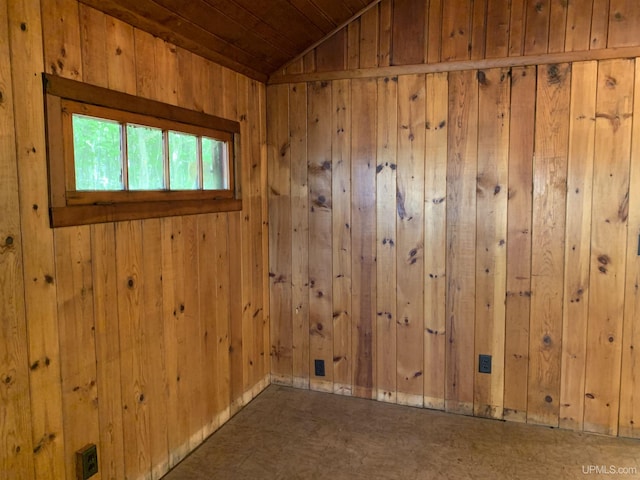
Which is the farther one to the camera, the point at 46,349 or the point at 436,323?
the point at 436,323

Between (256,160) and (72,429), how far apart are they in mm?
1964

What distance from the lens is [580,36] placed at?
261 centimetres

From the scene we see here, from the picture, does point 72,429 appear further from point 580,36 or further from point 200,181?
point 580,36

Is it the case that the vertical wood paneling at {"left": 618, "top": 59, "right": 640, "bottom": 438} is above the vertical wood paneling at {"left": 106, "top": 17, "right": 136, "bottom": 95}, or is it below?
below

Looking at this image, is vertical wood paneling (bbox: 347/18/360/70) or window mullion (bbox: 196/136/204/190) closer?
window mullion (bbox: 196/136/204/190)

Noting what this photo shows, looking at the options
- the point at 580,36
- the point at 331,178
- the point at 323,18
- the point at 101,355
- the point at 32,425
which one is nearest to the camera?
the point at 32,425

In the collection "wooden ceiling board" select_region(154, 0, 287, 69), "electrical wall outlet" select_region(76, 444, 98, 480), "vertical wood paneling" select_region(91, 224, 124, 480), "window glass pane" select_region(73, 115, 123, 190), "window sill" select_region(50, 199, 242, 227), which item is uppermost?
"wooden ceiling board" select_region(154, 0, 287, 69)

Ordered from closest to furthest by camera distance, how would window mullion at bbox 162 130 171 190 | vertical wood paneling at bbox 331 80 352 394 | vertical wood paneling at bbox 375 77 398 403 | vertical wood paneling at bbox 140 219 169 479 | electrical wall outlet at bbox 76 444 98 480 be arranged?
electrical wall outlet at bbox 76 444 98 480
vertical wood paneling at bbox 140 219 169 479
window mullion at bbox 162 130 171 190
vertical wood paneling at bbox 375 77 398 403
vertical wood paneling at bbox 331 80 352 394

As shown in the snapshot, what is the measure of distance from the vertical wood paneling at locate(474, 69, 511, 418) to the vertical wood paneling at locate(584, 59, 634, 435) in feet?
1.57

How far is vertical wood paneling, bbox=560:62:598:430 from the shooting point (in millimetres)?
2635

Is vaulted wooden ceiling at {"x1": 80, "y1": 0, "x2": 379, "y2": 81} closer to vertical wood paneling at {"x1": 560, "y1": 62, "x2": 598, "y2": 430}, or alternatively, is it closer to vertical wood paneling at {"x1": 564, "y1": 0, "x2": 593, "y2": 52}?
vertical wood paneling at {"x1": 564, "y1": 0, "x2": 593, "y2": 52}

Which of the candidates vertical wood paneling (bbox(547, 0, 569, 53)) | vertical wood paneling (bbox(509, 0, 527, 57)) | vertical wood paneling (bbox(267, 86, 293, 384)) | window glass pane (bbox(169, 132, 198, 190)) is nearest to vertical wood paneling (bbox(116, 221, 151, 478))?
window glass pane (bbox(169, 132, 198, 190))

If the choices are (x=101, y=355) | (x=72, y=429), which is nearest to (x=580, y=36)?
(x=101, y=355)

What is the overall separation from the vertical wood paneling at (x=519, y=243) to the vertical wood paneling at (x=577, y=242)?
0.21 m
